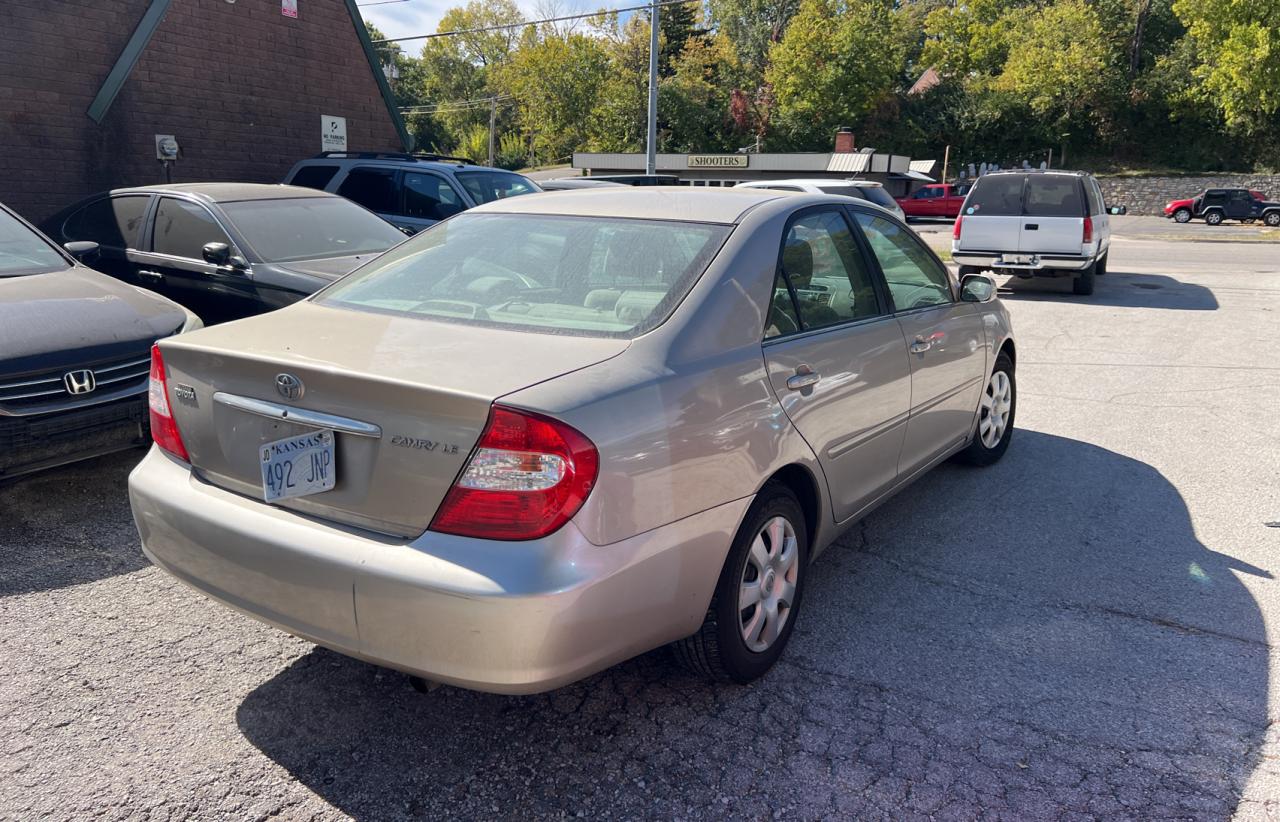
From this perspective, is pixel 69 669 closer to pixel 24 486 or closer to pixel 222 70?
pixel 24 486

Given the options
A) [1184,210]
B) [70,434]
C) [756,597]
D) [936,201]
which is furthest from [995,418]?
[1184,210]

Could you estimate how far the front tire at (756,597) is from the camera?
3033mm

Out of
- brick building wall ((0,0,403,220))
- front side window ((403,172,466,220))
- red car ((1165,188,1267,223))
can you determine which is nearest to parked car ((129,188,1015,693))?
front side window ((403,172,466,220))

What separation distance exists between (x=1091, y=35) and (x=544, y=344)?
56283 millimetres

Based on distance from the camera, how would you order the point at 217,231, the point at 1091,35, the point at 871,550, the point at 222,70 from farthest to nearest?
the point at 1091,35
the point at 222,70
the point at 217,231
the point at 871,550

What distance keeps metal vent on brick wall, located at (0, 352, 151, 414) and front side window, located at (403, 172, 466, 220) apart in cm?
552

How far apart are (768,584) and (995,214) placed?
1217 centimetres

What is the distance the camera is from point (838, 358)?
142 inches

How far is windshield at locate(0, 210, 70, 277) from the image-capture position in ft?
18.8

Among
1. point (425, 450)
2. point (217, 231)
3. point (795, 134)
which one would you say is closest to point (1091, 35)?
point (795, 134)

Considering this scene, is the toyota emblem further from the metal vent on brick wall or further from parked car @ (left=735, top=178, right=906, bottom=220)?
parked car @ (left=735, top=178, right=906, bottom=220)

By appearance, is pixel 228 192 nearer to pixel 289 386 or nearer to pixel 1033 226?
pixel 289 386

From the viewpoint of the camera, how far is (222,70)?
13.9m

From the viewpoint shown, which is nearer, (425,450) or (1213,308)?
(425,450)
